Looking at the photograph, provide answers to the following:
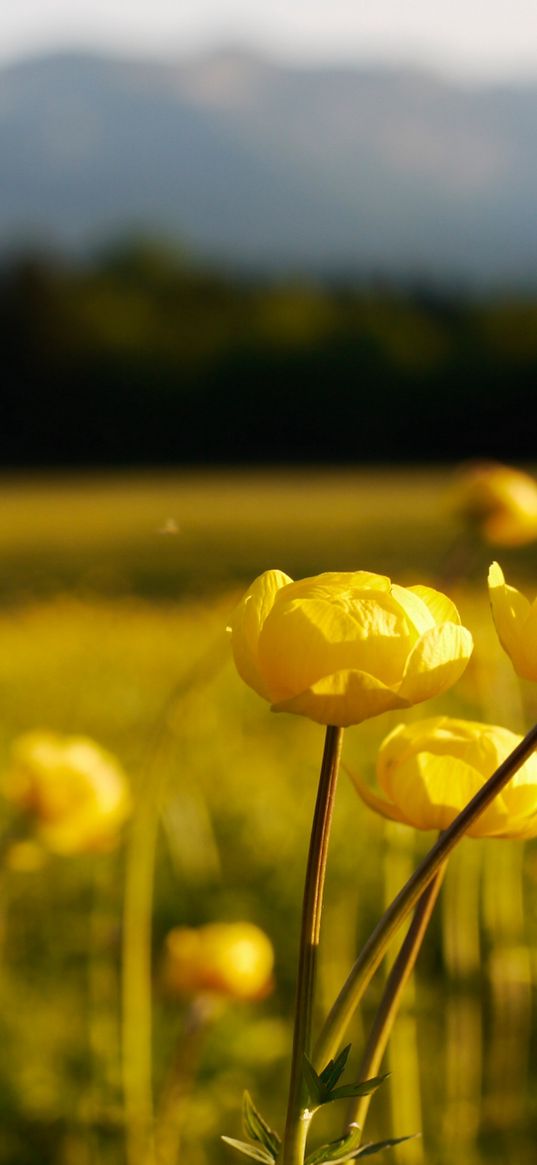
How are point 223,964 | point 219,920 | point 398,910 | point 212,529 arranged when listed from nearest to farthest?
1. point 398,910
2. point 223,964
3. point 219,920
4. point 212,529

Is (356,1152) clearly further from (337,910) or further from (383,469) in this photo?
(383,469)

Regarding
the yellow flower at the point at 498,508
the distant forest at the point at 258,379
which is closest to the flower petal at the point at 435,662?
the yellow flower at the point at 498,508

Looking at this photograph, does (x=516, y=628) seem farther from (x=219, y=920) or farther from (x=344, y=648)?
(x=219, y=920)

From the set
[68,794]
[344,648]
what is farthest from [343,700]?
[68,794]

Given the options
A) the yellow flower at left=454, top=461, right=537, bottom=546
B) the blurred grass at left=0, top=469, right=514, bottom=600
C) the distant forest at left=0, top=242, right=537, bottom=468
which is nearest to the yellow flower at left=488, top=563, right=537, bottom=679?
the yellow flower at left=454, top=461, right=537, bottom=546

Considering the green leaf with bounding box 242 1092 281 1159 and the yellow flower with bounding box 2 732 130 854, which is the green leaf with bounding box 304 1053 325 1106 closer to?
the green leaf with bounding box 242 1092 281 1159

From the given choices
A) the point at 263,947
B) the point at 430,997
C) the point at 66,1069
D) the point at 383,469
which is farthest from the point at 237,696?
the point at 383,469

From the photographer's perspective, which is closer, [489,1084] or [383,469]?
[489,1084]
